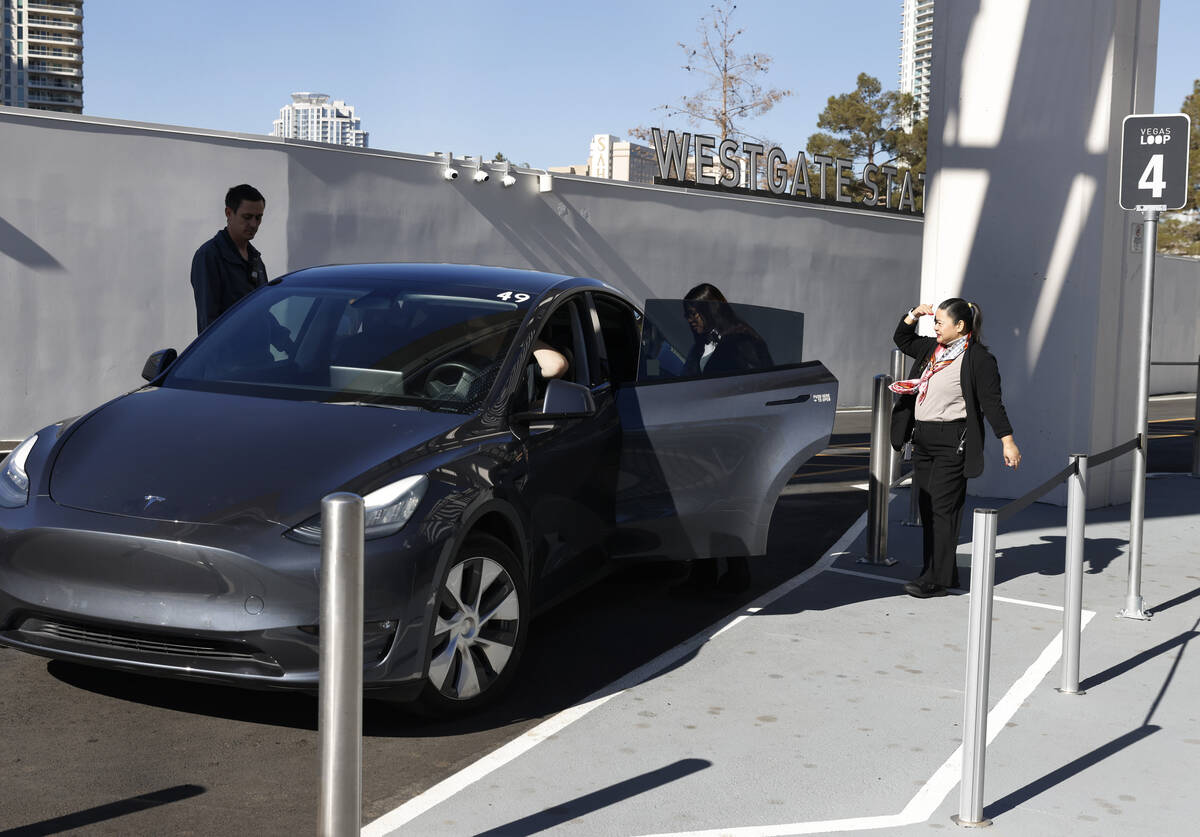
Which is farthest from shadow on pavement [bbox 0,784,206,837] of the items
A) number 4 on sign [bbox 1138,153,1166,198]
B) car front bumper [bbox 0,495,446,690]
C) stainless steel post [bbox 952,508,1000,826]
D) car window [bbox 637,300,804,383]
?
number 4 on sign [bbox 1138,153,1166,198]

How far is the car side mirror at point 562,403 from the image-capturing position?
16.8 ft

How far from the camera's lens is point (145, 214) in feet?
50.0

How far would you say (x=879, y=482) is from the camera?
7.90 m

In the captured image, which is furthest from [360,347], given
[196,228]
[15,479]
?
[196,228]

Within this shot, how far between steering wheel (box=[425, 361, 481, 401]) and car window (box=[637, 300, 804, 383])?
116cm

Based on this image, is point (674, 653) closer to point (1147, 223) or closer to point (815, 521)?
point (1147, 223)

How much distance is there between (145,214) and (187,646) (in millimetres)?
12271

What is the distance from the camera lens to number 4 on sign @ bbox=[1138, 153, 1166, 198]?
6.71 metres

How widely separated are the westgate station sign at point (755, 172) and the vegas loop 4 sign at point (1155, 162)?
655 inches

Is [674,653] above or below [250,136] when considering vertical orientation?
below

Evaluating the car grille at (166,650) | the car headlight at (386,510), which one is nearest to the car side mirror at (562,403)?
the car headlight at (386,510)

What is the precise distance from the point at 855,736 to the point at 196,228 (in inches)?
508

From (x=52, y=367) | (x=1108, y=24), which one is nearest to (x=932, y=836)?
(x=1108, y=24)

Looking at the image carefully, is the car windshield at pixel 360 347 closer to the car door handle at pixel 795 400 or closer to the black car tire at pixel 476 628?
the black car tire at pixel 476 628
